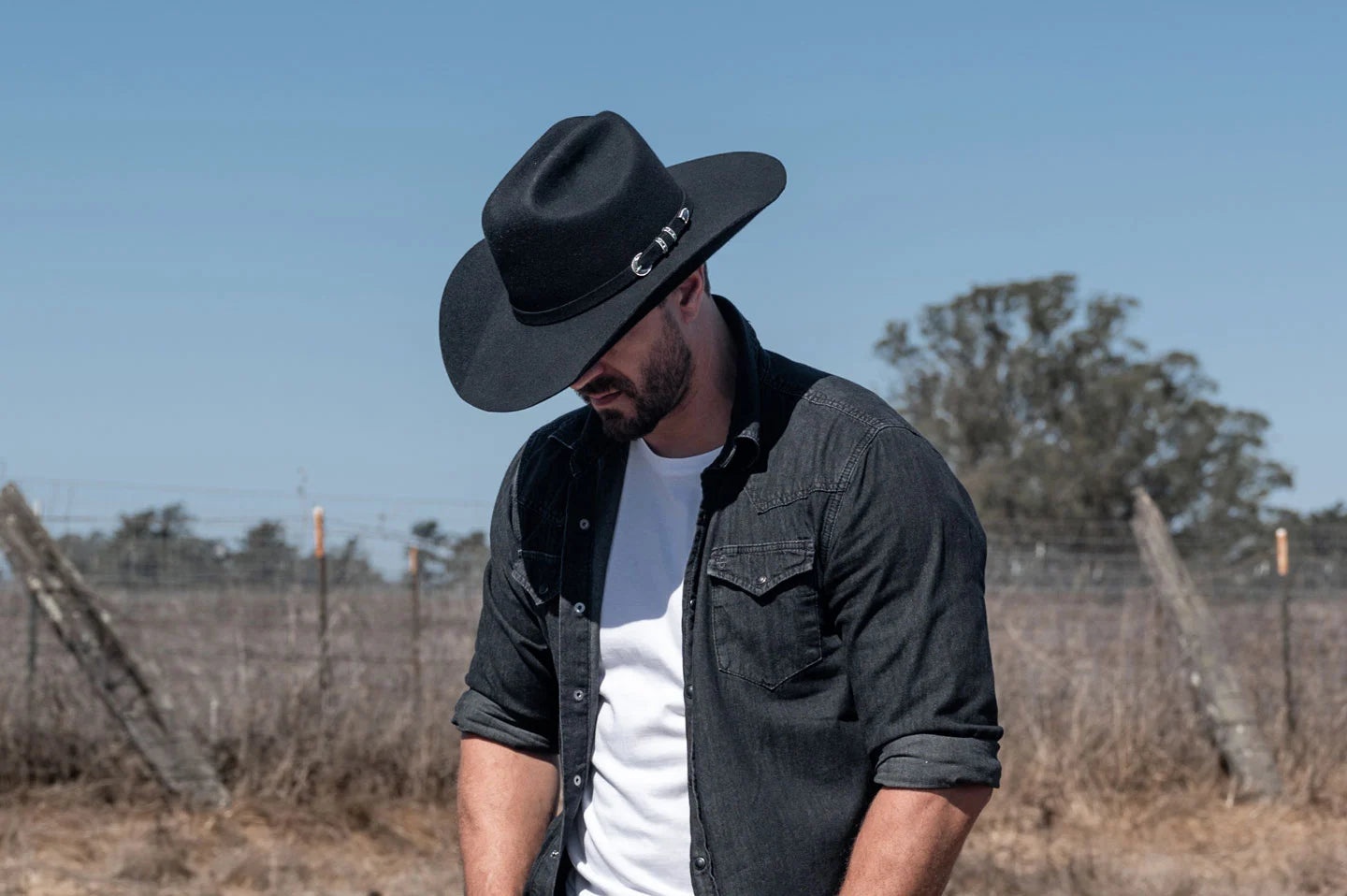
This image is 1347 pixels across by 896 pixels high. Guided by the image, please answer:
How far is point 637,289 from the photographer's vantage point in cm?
193

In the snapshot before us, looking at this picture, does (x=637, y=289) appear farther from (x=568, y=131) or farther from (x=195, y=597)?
(x=195, y=597)

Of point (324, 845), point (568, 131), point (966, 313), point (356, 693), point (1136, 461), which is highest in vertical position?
point (966, 313)

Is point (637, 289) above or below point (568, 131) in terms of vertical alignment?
below

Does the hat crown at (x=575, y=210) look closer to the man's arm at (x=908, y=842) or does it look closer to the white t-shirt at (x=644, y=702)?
the white t-shirt at (x=644, y=702)

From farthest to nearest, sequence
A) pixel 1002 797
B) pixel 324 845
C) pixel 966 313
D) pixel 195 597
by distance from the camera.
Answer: pixel 966 313, pixel 195 597, pixel 1002 797, pixel 324 845

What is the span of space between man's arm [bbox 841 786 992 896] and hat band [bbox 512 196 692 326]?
743 mm

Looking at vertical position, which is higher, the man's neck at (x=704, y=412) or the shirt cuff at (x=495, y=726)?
the man's neck at (x=704, y=412)

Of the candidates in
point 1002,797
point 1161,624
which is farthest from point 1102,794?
point 1161,624

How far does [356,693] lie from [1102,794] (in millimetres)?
3689

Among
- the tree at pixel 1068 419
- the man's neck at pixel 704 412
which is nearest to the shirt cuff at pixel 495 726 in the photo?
the man's neck at pixel 704 412

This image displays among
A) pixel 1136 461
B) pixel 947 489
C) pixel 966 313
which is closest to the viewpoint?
pixel 947 489

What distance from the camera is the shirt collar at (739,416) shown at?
78.3 inches

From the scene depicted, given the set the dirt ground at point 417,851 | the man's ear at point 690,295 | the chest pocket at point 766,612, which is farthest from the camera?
the dirt ground at point 417,851

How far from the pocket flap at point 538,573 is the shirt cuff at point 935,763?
1.97ft
